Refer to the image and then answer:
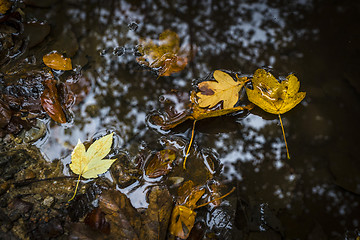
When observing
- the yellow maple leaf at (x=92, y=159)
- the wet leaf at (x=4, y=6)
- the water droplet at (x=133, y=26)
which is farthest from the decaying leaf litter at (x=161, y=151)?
the wet leaf at (x=4, y=6)

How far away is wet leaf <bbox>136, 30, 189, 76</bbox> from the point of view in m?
1.90

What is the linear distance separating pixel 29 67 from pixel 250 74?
1.63 m

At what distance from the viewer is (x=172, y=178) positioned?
159 centimetres

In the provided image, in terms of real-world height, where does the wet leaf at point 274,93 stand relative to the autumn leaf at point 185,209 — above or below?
above

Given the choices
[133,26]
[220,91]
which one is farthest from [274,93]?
[133,26]

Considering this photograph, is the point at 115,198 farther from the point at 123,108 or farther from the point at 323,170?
the point at 323,170

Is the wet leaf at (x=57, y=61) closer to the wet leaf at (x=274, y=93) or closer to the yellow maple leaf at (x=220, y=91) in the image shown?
the yellow maple leaf at (x=220, y=91)

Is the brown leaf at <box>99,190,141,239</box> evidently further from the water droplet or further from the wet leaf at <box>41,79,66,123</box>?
the water droplet

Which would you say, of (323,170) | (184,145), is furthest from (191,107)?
(323,170)

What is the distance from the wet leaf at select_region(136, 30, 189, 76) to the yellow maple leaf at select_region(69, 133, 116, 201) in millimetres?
661

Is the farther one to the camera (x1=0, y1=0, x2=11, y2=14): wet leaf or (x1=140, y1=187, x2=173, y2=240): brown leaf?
(x1=0, y1=0, x2=11, y2=14): wet leaf

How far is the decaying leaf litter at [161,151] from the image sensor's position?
139cm

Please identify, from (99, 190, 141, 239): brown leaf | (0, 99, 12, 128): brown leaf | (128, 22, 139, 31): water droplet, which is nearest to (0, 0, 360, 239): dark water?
(128, 22, 139, 31): water droplet

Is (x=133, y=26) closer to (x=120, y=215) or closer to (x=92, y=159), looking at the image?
(x=92, y=159)
